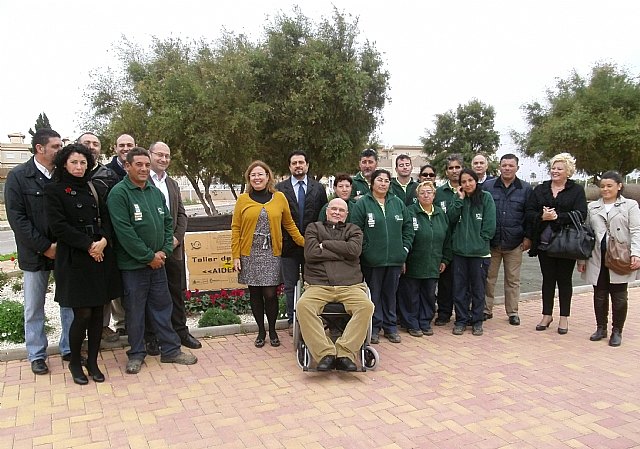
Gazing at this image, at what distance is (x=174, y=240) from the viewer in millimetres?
4781

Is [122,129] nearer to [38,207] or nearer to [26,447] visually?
[38,207]

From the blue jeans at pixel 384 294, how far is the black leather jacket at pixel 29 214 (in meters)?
3.08

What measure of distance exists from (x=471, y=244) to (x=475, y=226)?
208 mm

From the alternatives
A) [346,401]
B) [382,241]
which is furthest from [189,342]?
[382,241]

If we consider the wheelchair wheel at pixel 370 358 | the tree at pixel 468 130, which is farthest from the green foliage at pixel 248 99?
the tree at pixel 468 130

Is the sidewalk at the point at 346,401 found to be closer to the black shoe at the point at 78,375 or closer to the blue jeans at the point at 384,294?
the black shoe at the point at 78,375

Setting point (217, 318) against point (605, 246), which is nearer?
point (605, 246)

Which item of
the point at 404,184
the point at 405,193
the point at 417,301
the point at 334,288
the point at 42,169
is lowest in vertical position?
the point at 417,301

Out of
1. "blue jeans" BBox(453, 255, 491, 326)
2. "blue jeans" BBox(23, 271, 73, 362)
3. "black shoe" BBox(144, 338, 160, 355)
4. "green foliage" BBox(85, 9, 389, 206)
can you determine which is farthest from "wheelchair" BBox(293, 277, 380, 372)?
"green foliage" BBox(85, 9, 389, 206)

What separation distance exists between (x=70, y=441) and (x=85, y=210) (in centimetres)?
177

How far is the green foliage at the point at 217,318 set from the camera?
5.58 metres

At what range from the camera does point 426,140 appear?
141ft

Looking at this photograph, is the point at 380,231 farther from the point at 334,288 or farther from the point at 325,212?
the point at 334,288

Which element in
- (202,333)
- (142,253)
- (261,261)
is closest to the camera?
(142,253)
